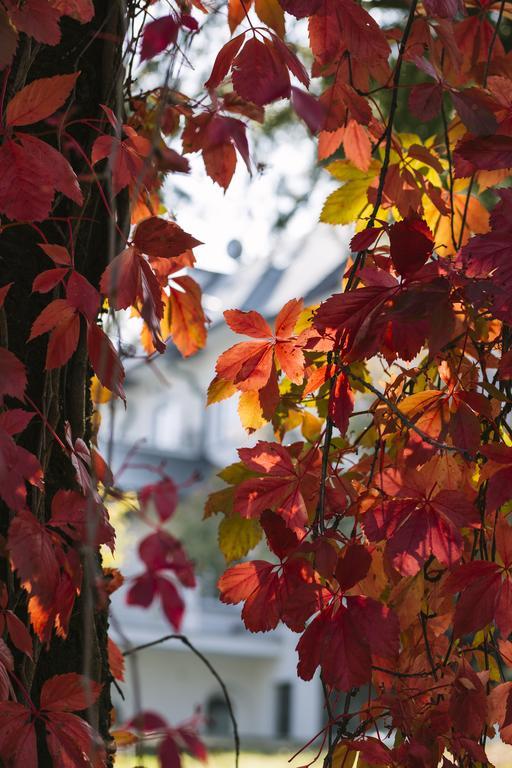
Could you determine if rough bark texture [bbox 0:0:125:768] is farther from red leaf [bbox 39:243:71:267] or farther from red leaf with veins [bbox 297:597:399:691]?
red leaf with veins [bbox 297:597:399:691]

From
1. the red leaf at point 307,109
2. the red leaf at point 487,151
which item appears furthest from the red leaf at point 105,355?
the red leaf at point 487,151

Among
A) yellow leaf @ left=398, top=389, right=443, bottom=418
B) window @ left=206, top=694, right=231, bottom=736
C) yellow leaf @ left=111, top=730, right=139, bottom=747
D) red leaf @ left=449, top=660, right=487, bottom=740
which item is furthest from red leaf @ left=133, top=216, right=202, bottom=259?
window @ left=206, top=694, right=231, bottom=736

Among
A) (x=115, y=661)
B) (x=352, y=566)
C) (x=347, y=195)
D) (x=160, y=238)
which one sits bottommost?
(x=115, y=661)

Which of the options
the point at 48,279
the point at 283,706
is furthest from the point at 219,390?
the point at 283,706

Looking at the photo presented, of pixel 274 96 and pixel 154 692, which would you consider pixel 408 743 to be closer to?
pixel 274 96

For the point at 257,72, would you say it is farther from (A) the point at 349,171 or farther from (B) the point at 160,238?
(A) the point at 349,171

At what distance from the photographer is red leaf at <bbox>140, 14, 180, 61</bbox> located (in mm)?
1006

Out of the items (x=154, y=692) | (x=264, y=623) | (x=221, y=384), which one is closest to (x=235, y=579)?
(x=264, y=623)

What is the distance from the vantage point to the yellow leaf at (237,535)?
53.3 inches

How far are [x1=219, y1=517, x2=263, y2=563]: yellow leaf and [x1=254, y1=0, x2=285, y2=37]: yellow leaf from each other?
0.66 metres

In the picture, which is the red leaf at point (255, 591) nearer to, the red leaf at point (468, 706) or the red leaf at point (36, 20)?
the red leaf at point (468, 706)

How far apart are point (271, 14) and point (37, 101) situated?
0.33m

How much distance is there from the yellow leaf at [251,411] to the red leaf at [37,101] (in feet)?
1.44

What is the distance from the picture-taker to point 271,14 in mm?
1145
